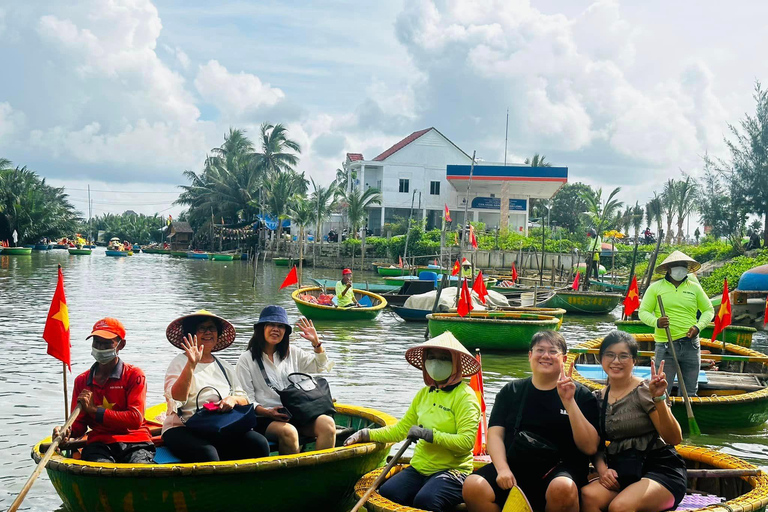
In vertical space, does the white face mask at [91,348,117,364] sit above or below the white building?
below

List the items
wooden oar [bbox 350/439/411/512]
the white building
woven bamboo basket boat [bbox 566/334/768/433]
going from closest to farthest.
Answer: wooden oar [bbox 350/439/411/512]
woven bamboo basket boat [bbox 566/334/768/433]
the white building

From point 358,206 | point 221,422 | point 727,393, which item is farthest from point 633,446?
point 358,206

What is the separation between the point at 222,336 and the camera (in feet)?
21.0

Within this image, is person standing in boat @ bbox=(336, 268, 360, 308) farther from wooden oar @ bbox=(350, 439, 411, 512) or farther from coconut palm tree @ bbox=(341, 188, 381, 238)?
coconut palm tree @ bbox=(341, 188, 381, 238)

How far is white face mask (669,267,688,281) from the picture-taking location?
8336mm

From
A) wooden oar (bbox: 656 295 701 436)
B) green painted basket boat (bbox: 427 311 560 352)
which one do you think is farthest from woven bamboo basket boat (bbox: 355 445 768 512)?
green painted basket boat (bbox: 427 311 560 352)

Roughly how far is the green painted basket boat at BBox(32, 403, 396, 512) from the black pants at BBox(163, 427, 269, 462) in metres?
0.23

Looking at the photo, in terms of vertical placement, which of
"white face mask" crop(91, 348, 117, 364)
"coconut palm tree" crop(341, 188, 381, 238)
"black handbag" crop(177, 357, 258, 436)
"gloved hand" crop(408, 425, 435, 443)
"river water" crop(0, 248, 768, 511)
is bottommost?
"river water" crop(0, 248, 768, 511)

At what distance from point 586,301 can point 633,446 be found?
2126 cm

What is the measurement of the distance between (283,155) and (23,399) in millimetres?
56790

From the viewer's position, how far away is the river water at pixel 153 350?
30.2 ft

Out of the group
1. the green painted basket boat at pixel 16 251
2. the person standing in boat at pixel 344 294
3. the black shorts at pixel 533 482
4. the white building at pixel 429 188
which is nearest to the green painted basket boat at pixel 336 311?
the person standing in boat at pixel 344 294

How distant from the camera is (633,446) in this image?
484 cm

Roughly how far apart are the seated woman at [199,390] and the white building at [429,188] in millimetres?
46847
